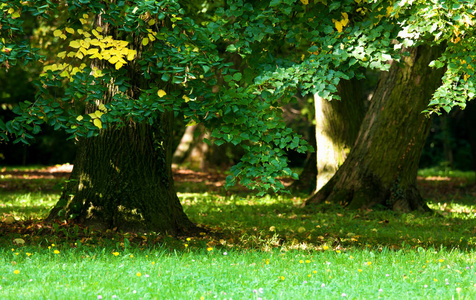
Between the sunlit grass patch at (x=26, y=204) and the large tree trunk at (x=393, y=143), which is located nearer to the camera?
the sunlit grass patch at (x=26, y=204)

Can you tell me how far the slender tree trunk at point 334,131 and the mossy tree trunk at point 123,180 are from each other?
5.08 meters

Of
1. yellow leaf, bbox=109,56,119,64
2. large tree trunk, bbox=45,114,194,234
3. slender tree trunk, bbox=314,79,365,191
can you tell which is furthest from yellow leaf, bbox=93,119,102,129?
slender tree trunk, bbox=314,79,365,191

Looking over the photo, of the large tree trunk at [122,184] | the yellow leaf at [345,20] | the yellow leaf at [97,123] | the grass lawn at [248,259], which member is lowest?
the grass lawn at [248,259]

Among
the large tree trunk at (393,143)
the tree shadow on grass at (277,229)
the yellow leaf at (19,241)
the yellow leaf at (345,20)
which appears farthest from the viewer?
the large tree trunk at (393,143)

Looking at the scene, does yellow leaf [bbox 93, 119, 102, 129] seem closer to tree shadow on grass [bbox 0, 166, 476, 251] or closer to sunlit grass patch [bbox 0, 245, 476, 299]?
sunlit grass patch [bbox 0, 245, 476, 299]

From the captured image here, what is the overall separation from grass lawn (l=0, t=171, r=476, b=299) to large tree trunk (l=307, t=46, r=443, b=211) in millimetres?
654

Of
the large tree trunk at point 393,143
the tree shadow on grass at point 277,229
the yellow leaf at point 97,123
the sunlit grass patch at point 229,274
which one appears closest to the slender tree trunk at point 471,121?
the tree shadow on grass at point 277,229

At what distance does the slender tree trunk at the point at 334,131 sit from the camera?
11.3 m

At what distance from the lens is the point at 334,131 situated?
11336mm

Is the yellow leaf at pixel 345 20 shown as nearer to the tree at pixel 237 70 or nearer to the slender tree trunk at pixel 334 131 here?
the tree at pixel 237 70

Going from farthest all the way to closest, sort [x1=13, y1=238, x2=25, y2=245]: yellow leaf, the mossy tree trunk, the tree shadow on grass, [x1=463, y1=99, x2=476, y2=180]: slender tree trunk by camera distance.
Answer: [x1=463, y1=99, x2=476, y2=180]: slender tree trunk → the mossy tree trunk → the tree shadow on grass → [x1=13, y1=238, x2=25, y2=245]: yellow leaf

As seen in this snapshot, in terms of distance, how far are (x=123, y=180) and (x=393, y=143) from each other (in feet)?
17.2

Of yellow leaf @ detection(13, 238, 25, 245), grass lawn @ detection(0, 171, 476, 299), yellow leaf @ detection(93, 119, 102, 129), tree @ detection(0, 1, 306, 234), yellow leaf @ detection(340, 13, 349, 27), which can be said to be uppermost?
yellow leaf @ detection(340, 13, 349, 27)

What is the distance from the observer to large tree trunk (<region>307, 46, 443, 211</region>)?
9.45 metres
